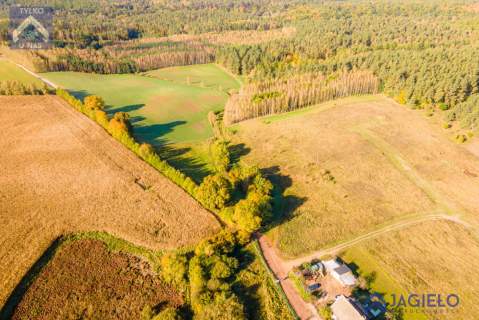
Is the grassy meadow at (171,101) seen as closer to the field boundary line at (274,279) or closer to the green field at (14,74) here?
the green field at (14,74)

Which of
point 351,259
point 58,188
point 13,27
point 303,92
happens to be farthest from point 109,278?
point 13,27

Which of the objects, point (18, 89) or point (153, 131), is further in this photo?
point (18, 89)

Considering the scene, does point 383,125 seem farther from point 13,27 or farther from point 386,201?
point 13,27

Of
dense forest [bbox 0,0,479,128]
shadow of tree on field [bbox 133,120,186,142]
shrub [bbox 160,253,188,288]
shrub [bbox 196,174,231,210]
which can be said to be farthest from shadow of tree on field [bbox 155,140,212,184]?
dense forest [bbox 0,0,479,128]

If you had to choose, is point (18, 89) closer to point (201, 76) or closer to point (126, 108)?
point (126, 108)

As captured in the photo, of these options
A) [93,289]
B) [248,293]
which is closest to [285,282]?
[248,293]

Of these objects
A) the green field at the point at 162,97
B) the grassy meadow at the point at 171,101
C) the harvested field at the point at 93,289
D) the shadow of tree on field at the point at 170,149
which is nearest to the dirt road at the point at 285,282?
the harvested field at the point at 93,289
